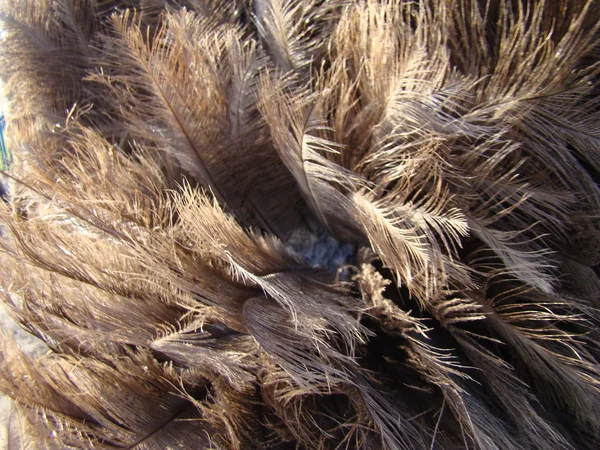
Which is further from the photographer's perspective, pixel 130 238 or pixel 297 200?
pixel 297 200

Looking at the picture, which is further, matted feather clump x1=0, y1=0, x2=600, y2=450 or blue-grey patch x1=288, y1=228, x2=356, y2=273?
blue-grey patch x1=288, y1=228, x2=356, y2=273

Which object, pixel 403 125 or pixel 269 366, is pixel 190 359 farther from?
pixel 403 125

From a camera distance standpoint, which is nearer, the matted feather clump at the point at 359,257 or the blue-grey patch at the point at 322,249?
the matted feather clump at the point at 359,257

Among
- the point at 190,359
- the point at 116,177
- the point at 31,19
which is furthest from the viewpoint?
the point at 31,19

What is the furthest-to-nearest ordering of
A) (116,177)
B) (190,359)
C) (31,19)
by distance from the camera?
(31,19)
(116,177)
(190,359)

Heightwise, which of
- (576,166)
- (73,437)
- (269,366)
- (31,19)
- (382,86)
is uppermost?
(31,19)

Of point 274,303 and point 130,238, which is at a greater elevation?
point 130,238

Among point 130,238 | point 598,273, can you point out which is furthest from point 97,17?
point 598,273
